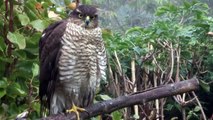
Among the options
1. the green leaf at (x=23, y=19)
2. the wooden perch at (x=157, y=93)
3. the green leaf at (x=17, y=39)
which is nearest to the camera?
the wooden perch at (x=157, y=93)

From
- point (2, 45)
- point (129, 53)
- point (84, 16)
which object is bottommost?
point (129, 53)

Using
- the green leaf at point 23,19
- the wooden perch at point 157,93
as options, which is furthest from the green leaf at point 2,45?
the wooden perch at point 157,93

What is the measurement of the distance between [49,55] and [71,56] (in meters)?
0.13

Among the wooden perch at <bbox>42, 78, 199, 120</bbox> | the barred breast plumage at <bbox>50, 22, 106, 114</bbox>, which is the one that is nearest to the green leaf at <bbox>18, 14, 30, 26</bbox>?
the barred breast plumage at <bbox>50, 22, 106, 114</bbox>

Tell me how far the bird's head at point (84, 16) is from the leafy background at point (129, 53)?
216 millimetres

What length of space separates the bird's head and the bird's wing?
0.35 ft

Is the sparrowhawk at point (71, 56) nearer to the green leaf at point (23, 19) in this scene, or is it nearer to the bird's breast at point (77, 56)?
the bird's breast at point (77, 56)

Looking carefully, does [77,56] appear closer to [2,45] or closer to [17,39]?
[17,39]

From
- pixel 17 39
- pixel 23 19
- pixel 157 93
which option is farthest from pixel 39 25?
pixel 157 93

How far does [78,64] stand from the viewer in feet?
9.29

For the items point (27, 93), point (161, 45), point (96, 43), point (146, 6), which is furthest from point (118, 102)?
point (146, 6)

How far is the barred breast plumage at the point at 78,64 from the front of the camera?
2805mm

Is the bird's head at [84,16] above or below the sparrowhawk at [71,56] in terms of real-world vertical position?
above

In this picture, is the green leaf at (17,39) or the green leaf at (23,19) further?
the green leaf at (23,19)
